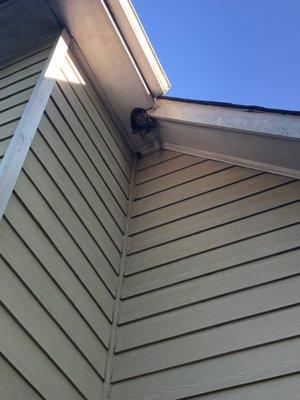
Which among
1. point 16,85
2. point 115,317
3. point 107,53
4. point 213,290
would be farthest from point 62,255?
point 107,53

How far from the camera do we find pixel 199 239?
3.53 meters

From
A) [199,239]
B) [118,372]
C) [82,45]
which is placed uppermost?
[82,45]

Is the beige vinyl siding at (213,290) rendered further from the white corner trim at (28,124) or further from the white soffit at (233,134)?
the white corner trim at (28,124)

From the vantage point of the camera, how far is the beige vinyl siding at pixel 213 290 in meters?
2.71

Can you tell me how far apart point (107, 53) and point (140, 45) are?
0.87ft

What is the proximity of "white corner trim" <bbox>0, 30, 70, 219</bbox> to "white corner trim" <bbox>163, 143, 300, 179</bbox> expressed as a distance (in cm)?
121

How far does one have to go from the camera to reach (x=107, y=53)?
13.7 feet

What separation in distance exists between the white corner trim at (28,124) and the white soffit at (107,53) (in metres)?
0.22

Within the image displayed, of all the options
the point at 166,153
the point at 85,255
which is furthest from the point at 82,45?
the point at 85,255

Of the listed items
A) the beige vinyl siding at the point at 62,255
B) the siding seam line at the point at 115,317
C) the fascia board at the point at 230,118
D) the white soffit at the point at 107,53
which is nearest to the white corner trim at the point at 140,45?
the white soffit at the point at 107,53

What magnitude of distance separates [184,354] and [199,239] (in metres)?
0.86

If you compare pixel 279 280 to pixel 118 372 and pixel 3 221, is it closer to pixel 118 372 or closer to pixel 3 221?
pixel 118 372

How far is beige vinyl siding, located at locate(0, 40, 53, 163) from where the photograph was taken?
3138mm

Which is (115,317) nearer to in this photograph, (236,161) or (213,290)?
(213,290)
